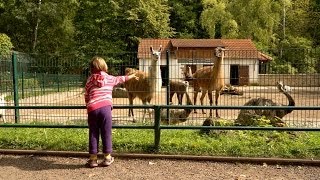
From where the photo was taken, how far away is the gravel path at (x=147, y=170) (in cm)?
684

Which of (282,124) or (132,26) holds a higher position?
(132,26)

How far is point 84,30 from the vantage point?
156ft

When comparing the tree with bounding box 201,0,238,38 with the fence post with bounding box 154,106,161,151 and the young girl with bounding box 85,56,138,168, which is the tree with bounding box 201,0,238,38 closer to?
the fence post with bounding box 154,106,161,151

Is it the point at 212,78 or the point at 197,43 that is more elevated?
the point at 197,43

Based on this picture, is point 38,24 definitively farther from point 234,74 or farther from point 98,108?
point 98,108

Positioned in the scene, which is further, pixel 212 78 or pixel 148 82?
pixel 212 78

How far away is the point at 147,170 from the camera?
7191 mm

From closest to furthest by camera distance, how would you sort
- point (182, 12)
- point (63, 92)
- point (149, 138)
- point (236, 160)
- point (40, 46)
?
point (236, 160)
point (149, 138)
point (63, 92)
point (40, 46)
point (182, 12)

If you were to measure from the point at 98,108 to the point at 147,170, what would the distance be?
1303mm

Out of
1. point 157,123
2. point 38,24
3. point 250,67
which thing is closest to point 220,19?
point 38,24

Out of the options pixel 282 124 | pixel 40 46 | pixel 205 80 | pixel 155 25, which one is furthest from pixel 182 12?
pixel 282 124

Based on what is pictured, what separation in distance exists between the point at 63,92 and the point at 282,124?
22.1 ft

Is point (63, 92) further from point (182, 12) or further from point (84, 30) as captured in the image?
point (182, 12)

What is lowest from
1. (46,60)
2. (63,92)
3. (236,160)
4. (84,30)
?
(236,160)
